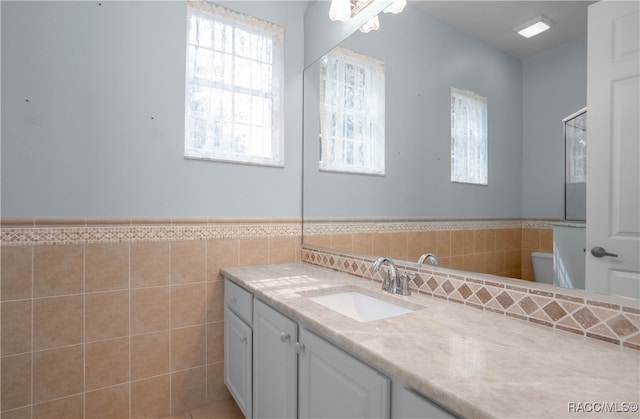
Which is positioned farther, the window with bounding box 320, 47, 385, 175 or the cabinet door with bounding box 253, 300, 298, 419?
the window with bounding box 320, 47, 385, 175

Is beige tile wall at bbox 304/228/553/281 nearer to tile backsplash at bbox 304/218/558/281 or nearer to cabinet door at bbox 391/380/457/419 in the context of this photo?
tile backsplash at bbox 304/218/558/281

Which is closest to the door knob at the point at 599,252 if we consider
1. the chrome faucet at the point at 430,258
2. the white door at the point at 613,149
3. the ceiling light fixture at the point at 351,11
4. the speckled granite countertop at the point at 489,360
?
the white door at the point at 613,149

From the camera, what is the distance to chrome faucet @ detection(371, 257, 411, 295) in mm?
1407

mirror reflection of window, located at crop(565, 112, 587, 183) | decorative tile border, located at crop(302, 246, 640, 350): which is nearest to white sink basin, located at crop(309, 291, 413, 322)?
decorative tile border, located at crop(302, 246, 640, 350)

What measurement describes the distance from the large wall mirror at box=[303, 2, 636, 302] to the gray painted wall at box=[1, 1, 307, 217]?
0.75 meters

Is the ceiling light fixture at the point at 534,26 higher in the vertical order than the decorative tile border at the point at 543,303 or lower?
higher

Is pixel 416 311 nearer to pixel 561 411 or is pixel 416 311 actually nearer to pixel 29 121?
pixel 561 411

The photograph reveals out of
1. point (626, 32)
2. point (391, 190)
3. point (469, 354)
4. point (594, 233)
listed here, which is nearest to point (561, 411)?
point (469, 354)

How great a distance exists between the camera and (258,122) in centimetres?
212

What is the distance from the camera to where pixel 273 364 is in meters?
1.37

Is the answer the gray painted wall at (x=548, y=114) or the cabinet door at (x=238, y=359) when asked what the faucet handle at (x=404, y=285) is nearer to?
the gray painted wall at (x=548, y=114)

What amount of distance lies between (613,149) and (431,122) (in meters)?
0.73

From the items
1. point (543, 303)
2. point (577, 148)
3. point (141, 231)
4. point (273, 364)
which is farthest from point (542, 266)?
point (141, 231)

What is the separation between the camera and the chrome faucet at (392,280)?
1407mm
